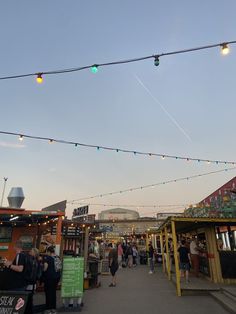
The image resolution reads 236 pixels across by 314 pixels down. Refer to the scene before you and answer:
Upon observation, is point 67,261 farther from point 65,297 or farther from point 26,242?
point 26,242

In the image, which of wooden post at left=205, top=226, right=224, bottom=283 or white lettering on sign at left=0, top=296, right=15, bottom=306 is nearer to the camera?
white lettering on sign at left=0, top=296, right=15, bottom=306

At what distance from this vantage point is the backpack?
5.40 metres

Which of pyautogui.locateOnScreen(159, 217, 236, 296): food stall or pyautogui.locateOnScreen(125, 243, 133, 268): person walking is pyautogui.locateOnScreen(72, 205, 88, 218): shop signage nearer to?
pyautogui.locateOnScreen(159, 217, 236, 296): food stall

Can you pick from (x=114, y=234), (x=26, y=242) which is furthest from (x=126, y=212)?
(x=26, y=242)

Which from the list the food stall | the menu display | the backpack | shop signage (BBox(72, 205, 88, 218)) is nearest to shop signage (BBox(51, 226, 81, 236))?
shop signage (BBox(72, 205, 88, 218))

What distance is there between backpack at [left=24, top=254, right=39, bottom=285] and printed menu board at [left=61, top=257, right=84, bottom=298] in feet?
5.14

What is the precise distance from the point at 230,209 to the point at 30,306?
8.50 metres

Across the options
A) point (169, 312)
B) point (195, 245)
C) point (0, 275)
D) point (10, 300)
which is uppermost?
point (195, 245)

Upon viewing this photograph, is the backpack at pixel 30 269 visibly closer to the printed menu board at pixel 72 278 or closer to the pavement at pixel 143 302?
the printed menu board at pixel 72 278

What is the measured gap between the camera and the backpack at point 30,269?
213 inches

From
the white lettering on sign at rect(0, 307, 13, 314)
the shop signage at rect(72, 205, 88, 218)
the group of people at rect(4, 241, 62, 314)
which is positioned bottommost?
the white lettering on sign at rect(0, 307, 13, 314)

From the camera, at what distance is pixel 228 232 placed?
10750 millimetres

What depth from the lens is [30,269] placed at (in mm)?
5445

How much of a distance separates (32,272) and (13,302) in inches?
35.4
